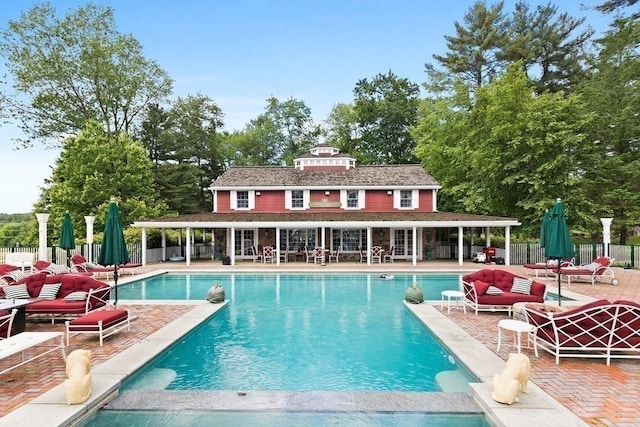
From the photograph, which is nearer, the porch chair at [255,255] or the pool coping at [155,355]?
the pool coping at [155,355]

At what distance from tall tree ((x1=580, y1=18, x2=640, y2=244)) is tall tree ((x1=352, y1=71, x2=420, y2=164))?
1630 centimetres

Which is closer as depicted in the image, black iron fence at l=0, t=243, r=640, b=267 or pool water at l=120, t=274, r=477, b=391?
pool water at l=120, t=274, r=477, b=391

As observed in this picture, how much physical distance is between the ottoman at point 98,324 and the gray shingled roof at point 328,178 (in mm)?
17336

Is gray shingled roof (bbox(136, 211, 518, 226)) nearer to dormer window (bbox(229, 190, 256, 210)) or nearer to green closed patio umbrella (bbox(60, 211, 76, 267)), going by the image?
dormer window (bbox(229, 190, 256, 210))

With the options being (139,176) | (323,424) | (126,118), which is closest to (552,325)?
(323,424)

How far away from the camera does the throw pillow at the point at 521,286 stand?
10.1 metres

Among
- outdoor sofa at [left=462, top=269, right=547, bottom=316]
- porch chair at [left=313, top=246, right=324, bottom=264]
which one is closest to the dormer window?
porch chair at [left=313, top=246, right=324, bottom=264]

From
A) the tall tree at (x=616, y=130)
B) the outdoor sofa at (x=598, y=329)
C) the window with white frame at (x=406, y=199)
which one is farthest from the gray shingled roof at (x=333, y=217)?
the outdoor sofa at (x=598, y=329)

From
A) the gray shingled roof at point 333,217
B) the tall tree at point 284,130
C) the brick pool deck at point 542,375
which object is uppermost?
the tall tree at point 284,130

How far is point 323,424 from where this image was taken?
4688 mm

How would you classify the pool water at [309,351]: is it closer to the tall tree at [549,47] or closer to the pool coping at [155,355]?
the pool coping at [155,355]

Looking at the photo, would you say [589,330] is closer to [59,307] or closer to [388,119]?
[59,307]

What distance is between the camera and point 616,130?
85.8 feet

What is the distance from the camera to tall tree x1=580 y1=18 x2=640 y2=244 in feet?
80.9
